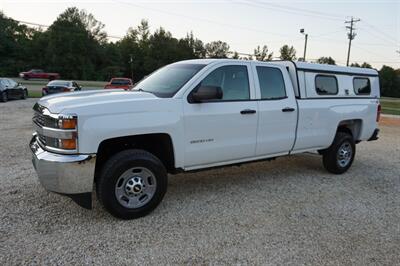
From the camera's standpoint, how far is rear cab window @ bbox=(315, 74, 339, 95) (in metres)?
5.85

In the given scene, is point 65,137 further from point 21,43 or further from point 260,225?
point 21,43

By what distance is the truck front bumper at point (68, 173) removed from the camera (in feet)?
11.5

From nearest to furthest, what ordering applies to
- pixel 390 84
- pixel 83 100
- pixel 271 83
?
pixel 83 100, pixel 271 83, pixel 390 84

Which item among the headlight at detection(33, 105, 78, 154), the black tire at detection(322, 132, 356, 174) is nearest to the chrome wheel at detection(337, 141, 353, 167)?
the black tire at detection(322, 132, 356, 174)

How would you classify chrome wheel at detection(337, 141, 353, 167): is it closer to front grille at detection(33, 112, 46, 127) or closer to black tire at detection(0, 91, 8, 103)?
front grille at detection(33, 112, 46, 127)

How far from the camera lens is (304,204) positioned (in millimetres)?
4719

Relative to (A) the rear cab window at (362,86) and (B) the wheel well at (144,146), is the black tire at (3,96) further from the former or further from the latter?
(A) the rear cab window at (362,86)

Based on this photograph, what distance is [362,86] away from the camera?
6691 mm

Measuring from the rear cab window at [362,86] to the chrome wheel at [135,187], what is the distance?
4.65m

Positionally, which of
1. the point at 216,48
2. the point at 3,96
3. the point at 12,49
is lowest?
the point at 3,96

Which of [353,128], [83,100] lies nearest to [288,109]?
[353,128]

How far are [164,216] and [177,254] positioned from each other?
0.90m

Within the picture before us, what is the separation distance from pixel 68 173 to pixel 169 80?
75.5 inches

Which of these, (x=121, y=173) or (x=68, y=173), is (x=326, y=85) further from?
(x=68, y=173)
